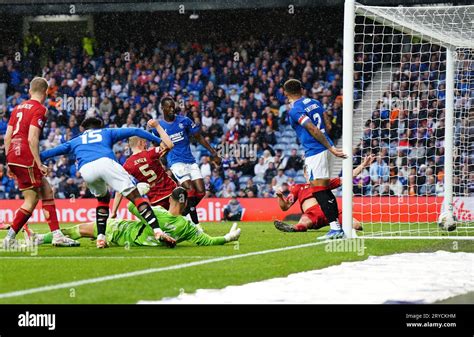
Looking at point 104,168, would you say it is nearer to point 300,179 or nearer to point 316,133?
point 316,133

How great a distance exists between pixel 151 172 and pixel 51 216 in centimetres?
246

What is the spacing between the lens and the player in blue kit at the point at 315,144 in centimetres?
1204

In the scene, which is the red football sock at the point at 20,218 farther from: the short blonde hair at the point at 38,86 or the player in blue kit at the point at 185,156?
the player in blue kit at the point at 185,156

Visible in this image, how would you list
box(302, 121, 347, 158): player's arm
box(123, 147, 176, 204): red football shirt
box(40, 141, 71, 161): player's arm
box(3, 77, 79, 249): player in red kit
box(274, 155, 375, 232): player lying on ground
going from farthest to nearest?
1. box(274, 155, 375, 232): player lying on ground
2. box(123, 147, 176, 204): red football shirt
3. box(302, 121, 347, 158): player's arm
4. box(3, 77, 79, 249): player in red kit
5. box(40, 141, 71, 161): player's arm

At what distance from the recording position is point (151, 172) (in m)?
13.7

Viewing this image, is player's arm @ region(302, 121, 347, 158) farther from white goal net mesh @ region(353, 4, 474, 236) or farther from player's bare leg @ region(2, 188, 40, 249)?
player's bare leg @ region(2, 188, 40, 249)

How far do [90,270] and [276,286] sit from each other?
2054 millimetres

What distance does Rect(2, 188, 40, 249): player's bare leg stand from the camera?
437 inches

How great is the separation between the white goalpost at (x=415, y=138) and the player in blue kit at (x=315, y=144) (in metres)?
0.18

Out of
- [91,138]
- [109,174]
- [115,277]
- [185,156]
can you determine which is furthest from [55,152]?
[185,156]

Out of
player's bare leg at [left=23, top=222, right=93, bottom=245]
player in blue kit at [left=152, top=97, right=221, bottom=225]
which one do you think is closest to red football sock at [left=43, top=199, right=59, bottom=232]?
player's bare leg at [left=23, top=222, right=93, bottom=245]

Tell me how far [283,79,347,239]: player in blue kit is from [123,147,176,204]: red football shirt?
89.1 inches

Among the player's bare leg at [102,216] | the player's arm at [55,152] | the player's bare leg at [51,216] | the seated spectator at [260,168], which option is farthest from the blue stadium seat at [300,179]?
the player's arm at [55,152]
